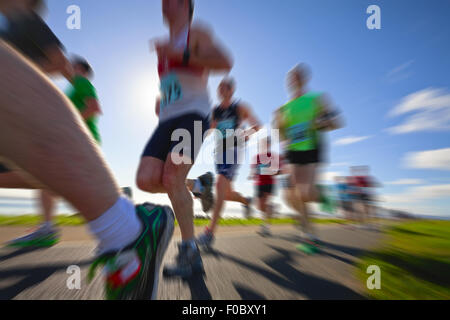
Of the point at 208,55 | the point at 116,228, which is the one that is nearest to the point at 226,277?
the point at 116,228

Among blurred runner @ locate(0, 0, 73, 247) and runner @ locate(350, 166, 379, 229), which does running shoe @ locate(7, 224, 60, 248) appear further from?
runner @ locate(350, 166, 379, 229)

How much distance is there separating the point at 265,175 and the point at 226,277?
4078 millimetres

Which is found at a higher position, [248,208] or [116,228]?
[116,228]

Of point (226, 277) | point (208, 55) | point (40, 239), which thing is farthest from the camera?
point (40, 239)

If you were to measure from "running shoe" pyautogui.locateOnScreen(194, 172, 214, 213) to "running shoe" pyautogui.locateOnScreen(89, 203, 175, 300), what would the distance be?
10.5ft

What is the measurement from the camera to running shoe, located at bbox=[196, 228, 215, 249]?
2967mm

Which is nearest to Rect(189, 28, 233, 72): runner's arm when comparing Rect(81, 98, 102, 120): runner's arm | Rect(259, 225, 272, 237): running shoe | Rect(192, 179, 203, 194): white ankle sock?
Rect(81, 98, 102, 120): runner's arm

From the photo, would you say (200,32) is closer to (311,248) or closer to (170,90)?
(170,90)

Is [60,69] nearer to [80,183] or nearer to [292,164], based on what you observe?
[80,183]

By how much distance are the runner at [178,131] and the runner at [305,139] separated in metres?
1.67

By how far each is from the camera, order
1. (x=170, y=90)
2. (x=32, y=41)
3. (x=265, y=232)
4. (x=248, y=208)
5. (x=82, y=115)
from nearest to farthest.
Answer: (x=32, y=41) → (x=170, y=90) → (x=82, y=115) → (x=265, y=232) → (x=248, y=208)

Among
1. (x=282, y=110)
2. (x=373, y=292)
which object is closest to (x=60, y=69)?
(x=373, y=292)

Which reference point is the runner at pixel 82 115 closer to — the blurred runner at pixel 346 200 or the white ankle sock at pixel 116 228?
the white ankle sock at pixel 116 228

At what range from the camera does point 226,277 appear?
176cm
